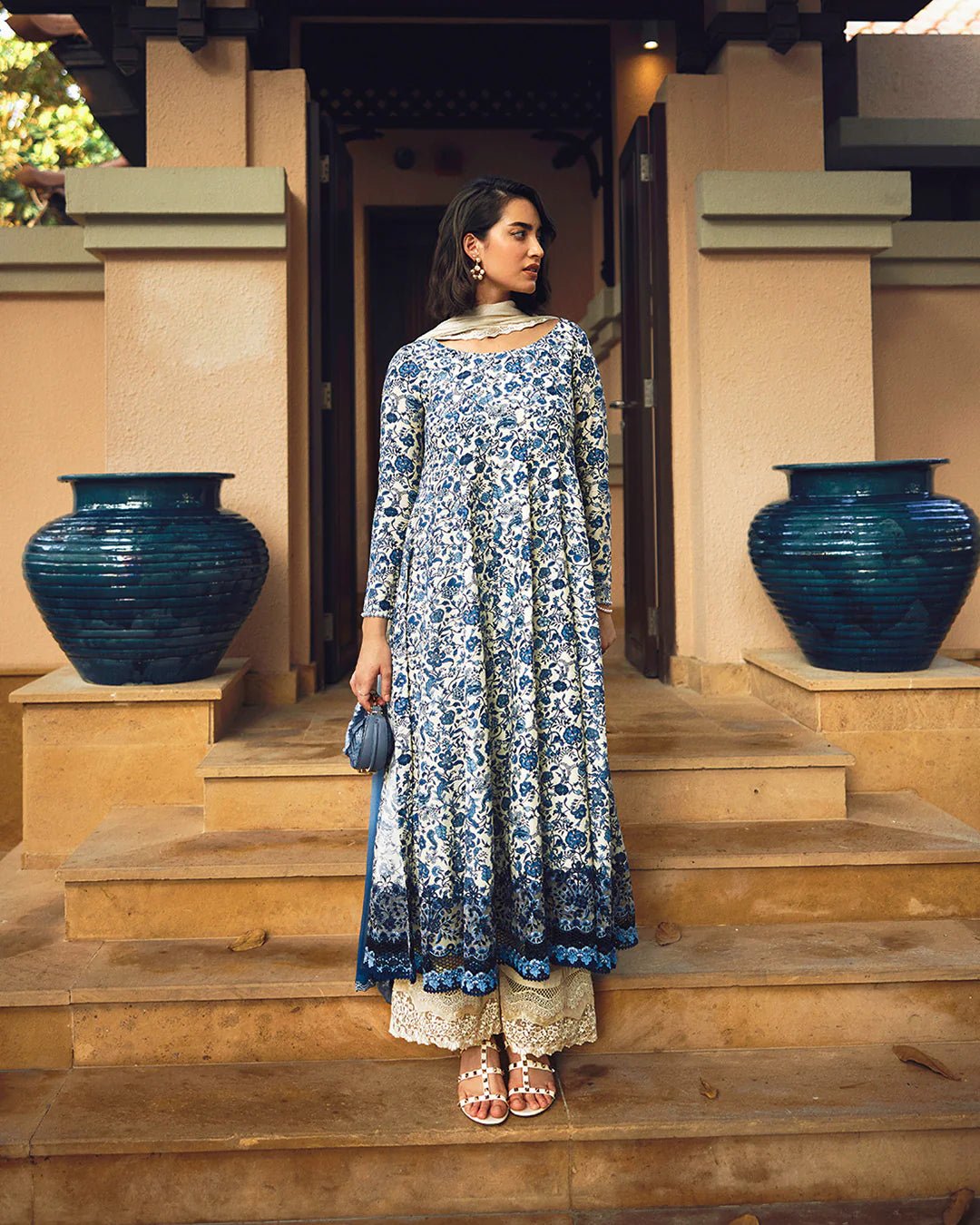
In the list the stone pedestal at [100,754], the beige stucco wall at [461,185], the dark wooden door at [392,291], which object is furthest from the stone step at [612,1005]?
the dark wooden door at [392,291]

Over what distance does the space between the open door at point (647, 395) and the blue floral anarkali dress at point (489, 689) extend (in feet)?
7.02

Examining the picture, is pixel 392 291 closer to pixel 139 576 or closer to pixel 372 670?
pixel 139 576

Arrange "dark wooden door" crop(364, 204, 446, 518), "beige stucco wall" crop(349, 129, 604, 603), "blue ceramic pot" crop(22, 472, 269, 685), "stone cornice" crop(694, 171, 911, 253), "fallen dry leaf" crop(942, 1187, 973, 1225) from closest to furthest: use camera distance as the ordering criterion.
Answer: "fallen dry leaf" crop(942, 1187, 973, 1225) < "blue ceramic pot" crop(22, 472, 269, 685) < "stone cornice" crop(694, 171, 911, 253) < "beige stucco wall" crop(349, 129, 604, 603) < "dark wooden door" crop(364, 204, 446, 518)

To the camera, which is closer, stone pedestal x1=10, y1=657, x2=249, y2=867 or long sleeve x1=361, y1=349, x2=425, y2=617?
long sleeve x1=361, y1=349, x2=425, y2=617

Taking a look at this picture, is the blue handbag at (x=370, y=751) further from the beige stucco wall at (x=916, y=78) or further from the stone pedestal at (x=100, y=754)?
the beige stucco wall at (x=916, y=78)

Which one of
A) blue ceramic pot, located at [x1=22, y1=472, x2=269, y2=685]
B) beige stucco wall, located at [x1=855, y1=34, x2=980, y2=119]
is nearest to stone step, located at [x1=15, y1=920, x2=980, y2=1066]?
blue ceramic pot, located at [x1=22, y1=472, x2=269, y2=685]

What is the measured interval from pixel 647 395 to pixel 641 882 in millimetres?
2274

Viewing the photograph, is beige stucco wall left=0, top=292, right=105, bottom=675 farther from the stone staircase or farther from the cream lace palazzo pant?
the cream lace palazzo pant

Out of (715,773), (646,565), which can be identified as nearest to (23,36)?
(646,565)

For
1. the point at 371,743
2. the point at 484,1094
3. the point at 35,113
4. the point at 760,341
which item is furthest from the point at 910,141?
the point at 35,113

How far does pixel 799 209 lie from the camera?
3881mm

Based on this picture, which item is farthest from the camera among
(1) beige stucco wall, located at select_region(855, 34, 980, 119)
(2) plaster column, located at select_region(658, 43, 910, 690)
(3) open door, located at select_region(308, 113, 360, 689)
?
(1) beige stucco wall, located at select_region(855, 34, 980, 119)

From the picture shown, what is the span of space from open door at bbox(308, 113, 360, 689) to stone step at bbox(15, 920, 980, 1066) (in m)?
1.92

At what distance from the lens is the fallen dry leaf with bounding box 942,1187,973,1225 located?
6.70ft
